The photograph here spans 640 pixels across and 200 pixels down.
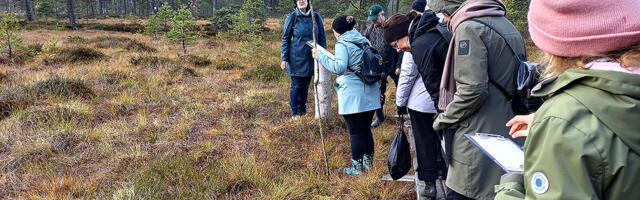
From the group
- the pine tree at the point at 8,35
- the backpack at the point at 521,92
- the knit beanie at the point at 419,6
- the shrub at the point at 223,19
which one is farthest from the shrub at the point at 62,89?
the shrub at the point at 223,19

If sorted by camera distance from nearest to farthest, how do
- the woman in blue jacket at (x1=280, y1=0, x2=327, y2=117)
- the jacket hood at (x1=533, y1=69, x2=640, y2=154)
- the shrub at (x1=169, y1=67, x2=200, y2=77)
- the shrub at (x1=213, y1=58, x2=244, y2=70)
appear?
the jacket hood at (x1=533, y1=69, x2=640, y2=154) → the woman in blue jacket at (x1=280, y1=0, x2=327, y2=117) → the shrub at (x1=169, y1=67, x2=200, y2=77) → the shrub at (x1=213, y1=58, x2=244, y2=70)

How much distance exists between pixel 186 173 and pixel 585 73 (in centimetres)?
323

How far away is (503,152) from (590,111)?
0.61 m

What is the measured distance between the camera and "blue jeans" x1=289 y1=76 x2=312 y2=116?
5117 mm

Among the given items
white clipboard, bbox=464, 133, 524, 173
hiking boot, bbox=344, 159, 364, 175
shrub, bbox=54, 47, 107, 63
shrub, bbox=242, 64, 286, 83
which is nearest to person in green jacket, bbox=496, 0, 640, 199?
white clipboard, bbox=464, 133, 524, 173

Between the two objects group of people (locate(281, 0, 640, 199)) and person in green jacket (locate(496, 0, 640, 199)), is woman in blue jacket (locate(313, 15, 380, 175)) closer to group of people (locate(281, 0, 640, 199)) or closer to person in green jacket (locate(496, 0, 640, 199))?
group of people (locate(281, 0, 640, 199))

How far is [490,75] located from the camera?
1.99 meters

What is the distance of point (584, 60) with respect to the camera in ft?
3.21

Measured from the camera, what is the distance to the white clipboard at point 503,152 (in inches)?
50.4

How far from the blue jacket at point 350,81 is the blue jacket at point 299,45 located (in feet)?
5.94

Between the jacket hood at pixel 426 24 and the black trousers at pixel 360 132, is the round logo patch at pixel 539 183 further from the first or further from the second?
the black trousers at pixel 360 132

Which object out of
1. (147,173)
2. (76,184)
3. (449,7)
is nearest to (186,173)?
(147,173)

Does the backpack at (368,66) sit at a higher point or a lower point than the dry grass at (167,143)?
higher

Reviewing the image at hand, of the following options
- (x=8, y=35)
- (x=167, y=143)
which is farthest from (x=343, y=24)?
(x=8, y=35)
